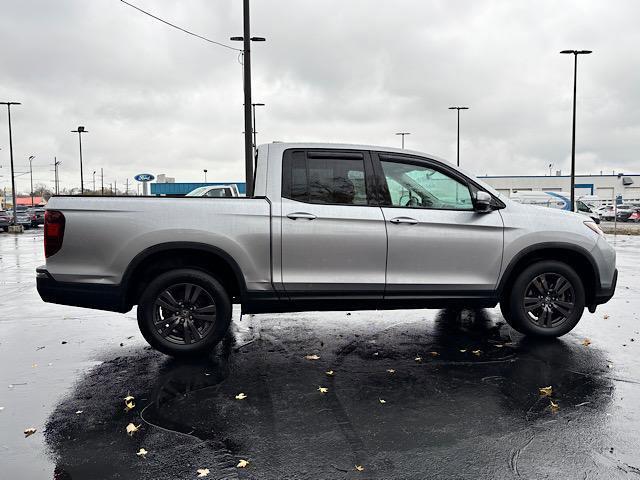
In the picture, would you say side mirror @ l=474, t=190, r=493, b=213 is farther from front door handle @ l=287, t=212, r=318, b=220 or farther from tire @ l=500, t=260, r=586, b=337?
front door handle @ l=287, t=212, r=318, b=220

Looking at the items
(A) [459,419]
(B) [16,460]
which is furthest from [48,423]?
(A) [459,419]

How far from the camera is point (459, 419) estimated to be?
148 inches

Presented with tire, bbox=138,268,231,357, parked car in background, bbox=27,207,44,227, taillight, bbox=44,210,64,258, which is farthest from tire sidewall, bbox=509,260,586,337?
parked car in background, bbox=27,207,44,227

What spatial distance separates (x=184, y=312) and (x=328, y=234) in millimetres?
1588

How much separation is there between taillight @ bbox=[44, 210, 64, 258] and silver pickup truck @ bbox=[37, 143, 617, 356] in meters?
0.01

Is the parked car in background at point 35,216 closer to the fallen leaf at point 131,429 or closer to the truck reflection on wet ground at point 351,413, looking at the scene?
the truck reflection on wet ground at point 351,413

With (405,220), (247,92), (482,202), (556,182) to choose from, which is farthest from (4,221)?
(556,182)

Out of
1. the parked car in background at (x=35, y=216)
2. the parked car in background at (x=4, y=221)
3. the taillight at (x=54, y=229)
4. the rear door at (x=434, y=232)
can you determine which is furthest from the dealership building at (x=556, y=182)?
the taillight at (x=54, y=229)

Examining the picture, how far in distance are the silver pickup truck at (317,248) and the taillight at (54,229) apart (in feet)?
0.03

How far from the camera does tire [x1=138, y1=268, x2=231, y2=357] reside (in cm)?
506

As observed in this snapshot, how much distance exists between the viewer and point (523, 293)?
5.61 m

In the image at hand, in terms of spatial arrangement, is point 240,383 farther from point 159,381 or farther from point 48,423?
point 48,423

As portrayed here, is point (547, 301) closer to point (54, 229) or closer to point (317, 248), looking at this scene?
point (317, 248)

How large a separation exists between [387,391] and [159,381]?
1957 mm
